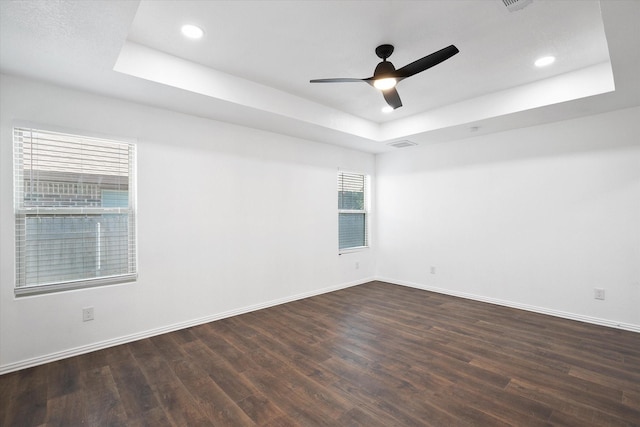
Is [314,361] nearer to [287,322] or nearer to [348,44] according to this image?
[287,322]

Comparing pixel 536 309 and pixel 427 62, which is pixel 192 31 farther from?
pixel 536 309

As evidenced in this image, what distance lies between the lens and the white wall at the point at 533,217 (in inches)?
135

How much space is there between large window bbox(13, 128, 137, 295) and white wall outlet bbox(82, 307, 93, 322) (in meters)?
0.23

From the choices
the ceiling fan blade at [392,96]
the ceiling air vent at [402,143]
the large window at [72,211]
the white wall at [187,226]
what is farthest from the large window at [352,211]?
the large window at [72,211]

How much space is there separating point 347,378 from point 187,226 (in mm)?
2404

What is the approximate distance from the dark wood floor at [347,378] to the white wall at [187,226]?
0.90 ft

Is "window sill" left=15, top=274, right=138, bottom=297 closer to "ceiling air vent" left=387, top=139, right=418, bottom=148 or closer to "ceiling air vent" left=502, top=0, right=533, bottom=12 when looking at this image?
"ceiling air vent" left=502, top=0, right=533, bottom=12

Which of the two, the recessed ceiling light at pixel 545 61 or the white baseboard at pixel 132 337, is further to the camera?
the recessed ceiling light at pixel 545 61

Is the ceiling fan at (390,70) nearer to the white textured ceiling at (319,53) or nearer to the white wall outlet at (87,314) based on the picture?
the white textured ceiling at (319,53)

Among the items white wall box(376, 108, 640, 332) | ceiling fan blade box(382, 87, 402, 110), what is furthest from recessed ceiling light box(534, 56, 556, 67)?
ceiling fan blade box(382, 87, 402, 110)

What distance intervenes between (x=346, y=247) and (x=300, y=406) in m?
3.56

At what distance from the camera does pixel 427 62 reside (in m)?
2.35

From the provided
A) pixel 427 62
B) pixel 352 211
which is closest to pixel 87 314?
pixel 427 62

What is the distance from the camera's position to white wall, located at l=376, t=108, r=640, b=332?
3.44 meters
